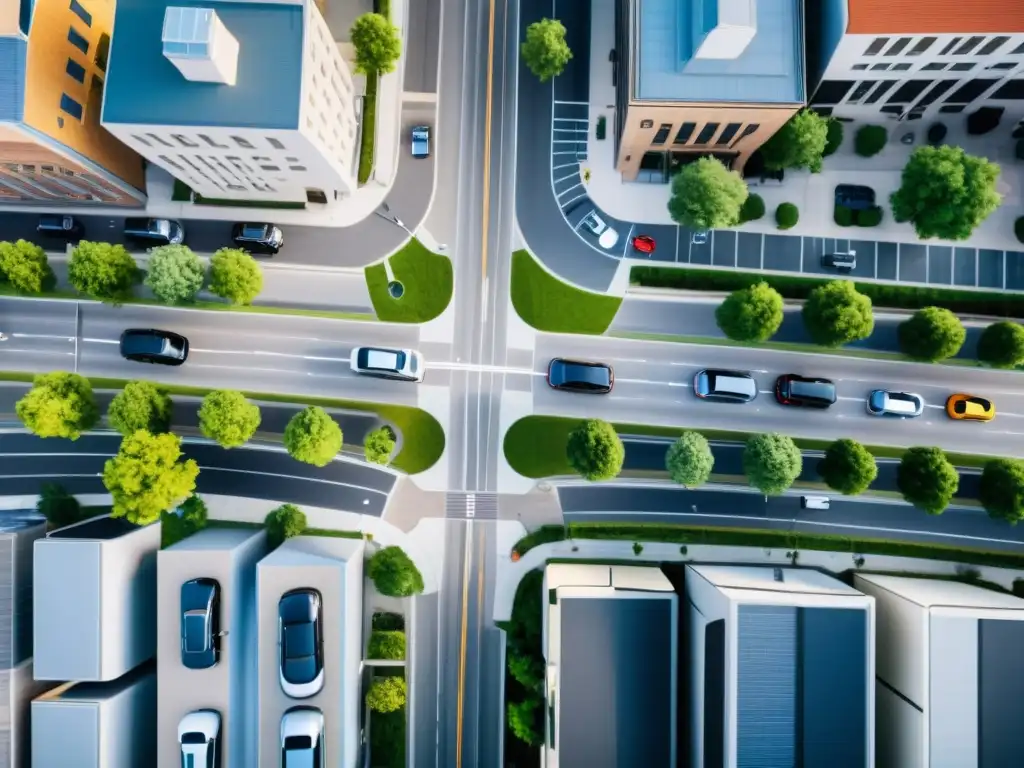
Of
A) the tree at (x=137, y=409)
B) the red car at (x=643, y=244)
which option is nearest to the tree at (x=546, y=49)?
the red car at (x=643, y=244)

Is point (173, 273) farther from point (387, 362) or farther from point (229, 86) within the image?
point (387, 362)

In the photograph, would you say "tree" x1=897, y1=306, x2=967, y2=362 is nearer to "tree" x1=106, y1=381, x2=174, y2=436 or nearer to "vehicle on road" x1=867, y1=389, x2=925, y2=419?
"vehicle on road" x1=867, y1=389, x2=925, y2=419

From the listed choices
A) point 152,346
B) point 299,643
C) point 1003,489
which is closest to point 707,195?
point 1003,489

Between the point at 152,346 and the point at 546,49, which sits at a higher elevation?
the point at 546,49

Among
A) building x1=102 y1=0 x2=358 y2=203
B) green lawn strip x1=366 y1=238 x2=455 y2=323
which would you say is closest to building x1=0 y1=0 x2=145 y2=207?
building x1=102 y1=0 x2=358 y2=203

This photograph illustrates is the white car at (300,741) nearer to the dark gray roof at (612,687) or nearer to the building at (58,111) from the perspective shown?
the dark gray roof at (612,687)
